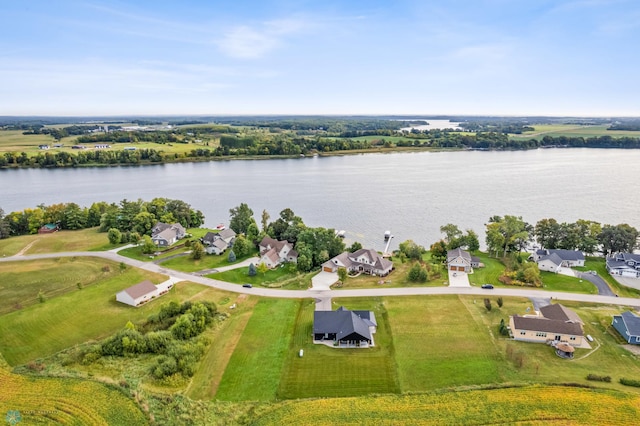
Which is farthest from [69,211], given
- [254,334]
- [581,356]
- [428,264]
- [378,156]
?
[378,156]

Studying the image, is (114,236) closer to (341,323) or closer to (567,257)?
(341,323)

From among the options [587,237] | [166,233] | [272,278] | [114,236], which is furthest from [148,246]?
[587,237]

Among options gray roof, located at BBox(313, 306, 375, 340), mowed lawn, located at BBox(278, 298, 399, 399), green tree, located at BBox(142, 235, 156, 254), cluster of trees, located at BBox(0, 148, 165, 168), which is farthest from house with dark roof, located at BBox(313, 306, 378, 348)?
cluster of trees, located at BBox(0, 148, 165, 168)

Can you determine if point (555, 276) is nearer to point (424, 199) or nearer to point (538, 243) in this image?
point (538, 243)

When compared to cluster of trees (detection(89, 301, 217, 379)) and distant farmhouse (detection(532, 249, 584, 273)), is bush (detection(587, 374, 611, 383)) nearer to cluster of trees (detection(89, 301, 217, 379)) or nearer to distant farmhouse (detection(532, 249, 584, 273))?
distant farmhouse (detection(532, 249, 584, 273))

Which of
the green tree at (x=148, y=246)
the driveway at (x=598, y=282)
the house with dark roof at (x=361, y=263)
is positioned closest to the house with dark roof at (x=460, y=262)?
the house with dark roof at (x=361, y=263)

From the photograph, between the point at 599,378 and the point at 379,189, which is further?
the point at 379,189
